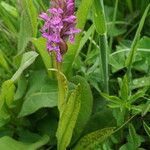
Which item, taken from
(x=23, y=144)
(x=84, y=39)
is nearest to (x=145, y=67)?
(x=84, y=39)

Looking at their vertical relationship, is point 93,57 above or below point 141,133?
above

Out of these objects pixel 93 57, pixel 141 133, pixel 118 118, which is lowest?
pixel 141 133

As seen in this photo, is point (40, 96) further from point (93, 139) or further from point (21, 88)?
point (93, 139)

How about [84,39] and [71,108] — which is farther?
[84,39]

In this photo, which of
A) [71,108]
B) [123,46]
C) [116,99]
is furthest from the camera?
[123,46]

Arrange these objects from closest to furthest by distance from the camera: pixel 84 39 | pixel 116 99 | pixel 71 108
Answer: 1. pixel 71 108
2. pixel 116 99
3. pixel 84 39

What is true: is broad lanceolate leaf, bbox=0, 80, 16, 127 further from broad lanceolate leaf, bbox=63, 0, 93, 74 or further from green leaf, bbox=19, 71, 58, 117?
broad lanceolate leaf, bbox=63, 0, 93, 74

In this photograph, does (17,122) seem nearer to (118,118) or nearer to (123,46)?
(118,118)
